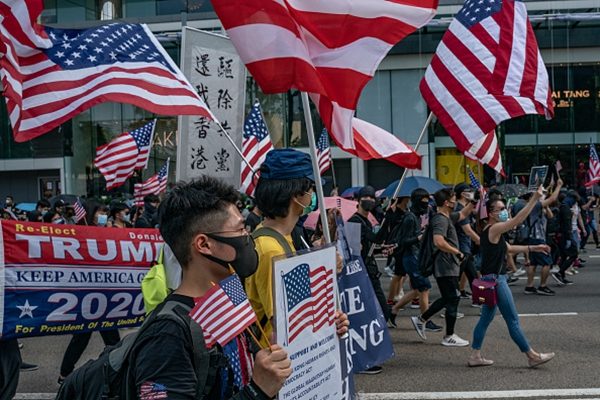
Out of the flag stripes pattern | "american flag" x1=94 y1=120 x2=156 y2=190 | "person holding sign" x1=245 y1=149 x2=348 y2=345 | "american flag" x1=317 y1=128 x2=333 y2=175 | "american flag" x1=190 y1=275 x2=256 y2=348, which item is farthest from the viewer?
"american flag" x1=94 y1=120 x2=156 y2=190

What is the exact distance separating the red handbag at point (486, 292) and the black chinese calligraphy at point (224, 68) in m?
3.79

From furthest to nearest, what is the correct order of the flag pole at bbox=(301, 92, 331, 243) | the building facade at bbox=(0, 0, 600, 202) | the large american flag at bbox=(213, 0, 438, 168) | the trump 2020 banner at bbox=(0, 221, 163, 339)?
the building facade at bbox=(0, 0, 600, 202) < the trump 2020 banner at bbox=(0, 221, 163, 339) < the large american flag at bbox=(213, 0, 438, 168) < the flag pole at bbox=(301, 92, 331, 243)

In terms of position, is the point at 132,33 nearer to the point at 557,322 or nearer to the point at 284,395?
the point at 284,395

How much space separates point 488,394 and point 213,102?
452 centimetres

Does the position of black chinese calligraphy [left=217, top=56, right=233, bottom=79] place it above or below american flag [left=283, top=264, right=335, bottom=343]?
above

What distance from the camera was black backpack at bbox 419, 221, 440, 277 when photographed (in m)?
8.35

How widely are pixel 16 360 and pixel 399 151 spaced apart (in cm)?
314

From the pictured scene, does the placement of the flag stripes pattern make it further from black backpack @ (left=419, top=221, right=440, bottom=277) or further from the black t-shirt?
the black t-shirt

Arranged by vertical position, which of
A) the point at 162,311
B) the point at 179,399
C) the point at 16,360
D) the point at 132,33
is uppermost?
the point at 132,33

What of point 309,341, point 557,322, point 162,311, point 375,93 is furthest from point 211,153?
point 375,93

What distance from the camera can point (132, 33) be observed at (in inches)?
244

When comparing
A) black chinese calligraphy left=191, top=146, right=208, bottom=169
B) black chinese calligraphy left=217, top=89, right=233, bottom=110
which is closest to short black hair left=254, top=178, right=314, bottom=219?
black chinese calligraphy left=191, top=146, right=208, bottom=169

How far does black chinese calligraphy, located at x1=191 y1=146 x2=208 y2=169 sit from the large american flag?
415 centimetres

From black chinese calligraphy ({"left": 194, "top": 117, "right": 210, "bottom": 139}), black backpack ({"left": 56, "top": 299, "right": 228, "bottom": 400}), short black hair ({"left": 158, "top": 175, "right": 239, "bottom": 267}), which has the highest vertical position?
black chinese calligraphy ({"left": 194, "top": 117, "right": 210, "bottom": 139})
